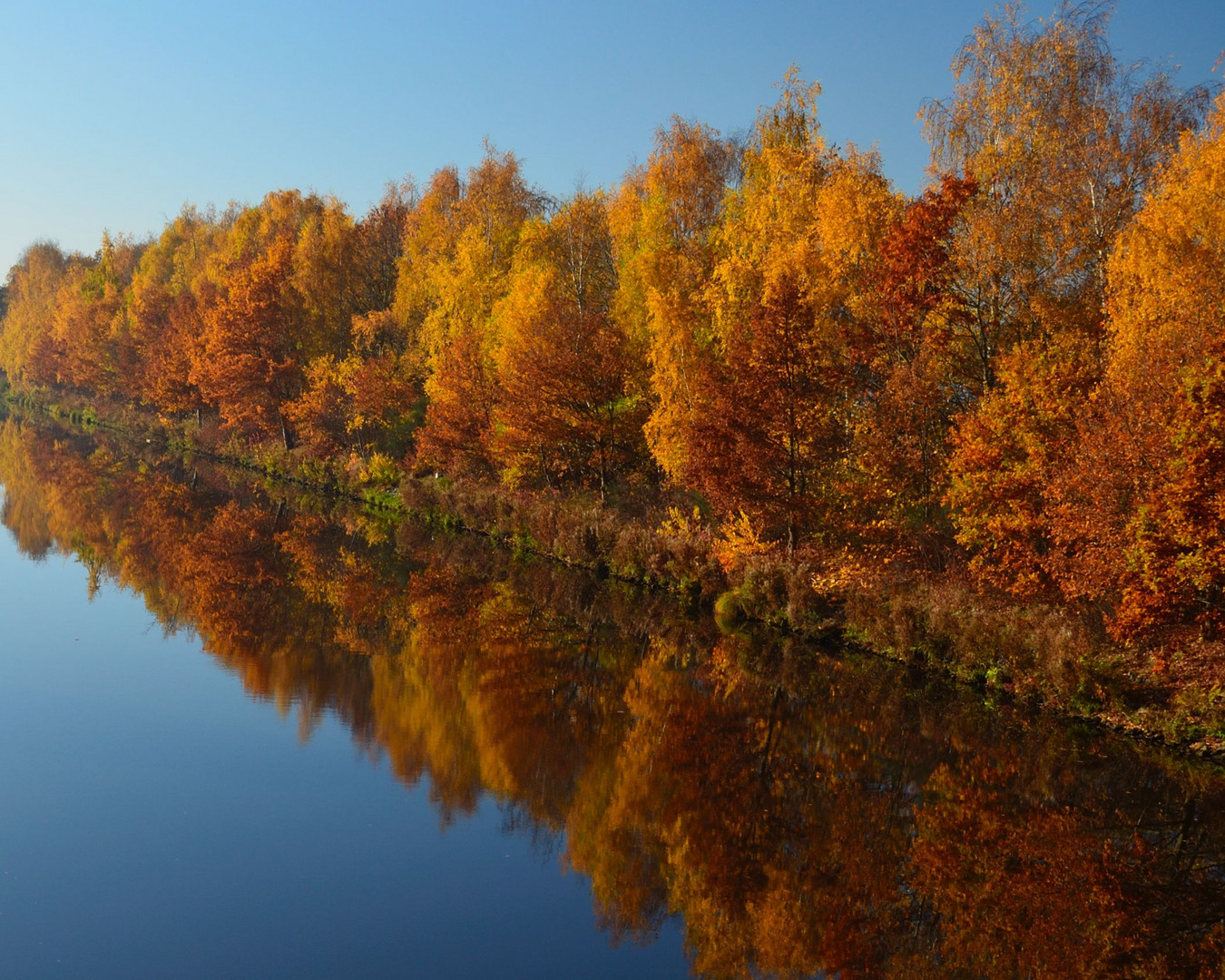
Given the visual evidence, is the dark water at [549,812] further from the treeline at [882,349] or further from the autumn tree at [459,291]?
the autumn tree at [459,291]

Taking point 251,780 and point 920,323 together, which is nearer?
point 251,780

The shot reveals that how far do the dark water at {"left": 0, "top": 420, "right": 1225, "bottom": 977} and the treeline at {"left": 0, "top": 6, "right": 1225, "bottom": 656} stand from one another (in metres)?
3.67

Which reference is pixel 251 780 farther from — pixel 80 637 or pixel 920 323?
pixel 920 323

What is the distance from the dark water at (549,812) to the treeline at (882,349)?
367 centimetres

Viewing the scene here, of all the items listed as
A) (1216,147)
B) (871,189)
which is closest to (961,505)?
(1216,147)

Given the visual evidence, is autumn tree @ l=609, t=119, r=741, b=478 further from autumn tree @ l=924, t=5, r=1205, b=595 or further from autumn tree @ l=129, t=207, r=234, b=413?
autumn tree @ l=129, t=207, r=234, b=413

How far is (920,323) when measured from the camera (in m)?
25.7

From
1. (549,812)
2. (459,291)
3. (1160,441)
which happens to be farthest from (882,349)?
(459,291)

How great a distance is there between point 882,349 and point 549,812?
55.4ft

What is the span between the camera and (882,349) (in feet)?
86.1

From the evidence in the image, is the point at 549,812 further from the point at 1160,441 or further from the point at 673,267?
the point at 673,267

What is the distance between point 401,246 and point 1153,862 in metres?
51.0

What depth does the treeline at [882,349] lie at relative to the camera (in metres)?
17.6

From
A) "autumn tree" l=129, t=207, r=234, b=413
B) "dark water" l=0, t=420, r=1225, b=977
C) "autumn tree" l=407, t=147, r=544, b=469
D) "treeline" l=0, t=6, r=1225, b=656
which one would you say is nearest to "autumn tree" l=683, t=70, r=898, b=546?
"treeline" l=0, t=6, r=1225, b=656
